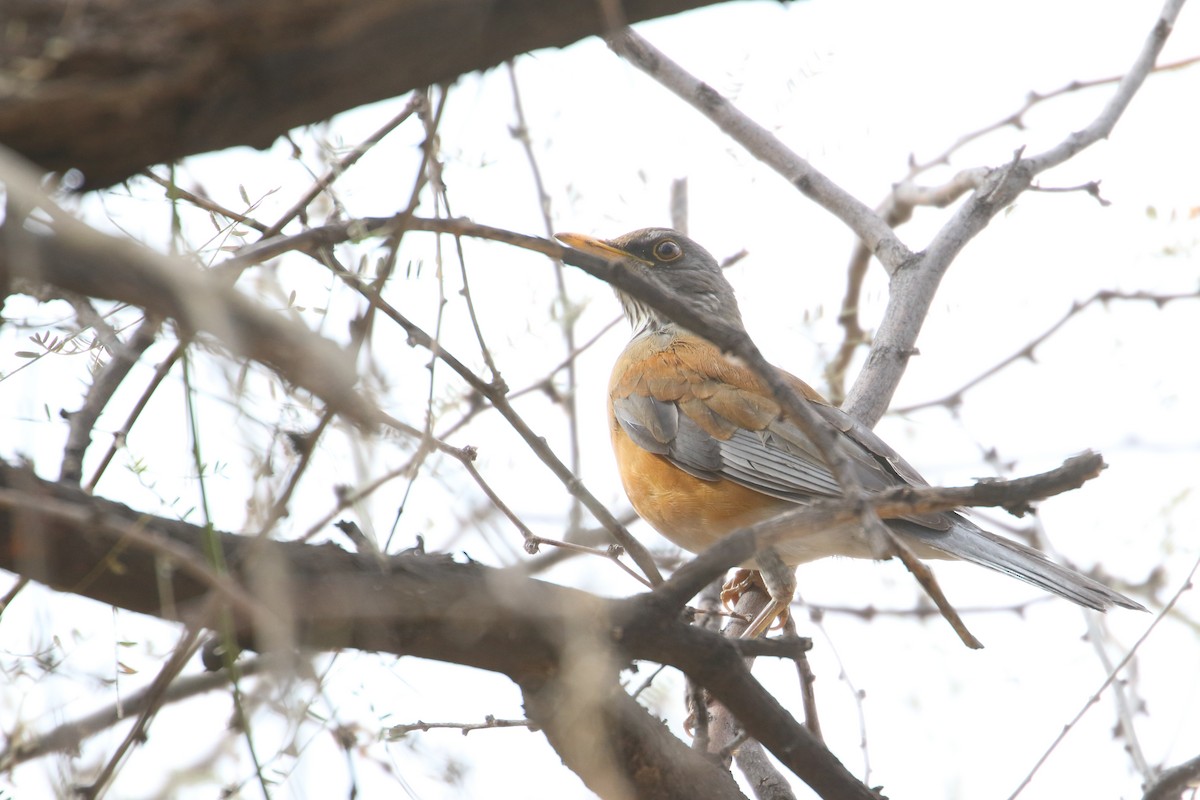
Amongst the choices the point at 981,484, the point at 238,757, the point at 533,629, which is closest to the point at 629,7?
the point at 981,484

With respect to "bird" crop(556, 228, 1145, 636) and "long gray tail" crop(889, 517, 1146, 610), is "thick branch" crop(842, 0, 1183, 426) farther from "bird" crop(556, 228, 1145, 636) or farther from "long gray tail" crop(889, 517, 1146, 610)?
"long gray tail" crop(889, 517, 1146, 610)

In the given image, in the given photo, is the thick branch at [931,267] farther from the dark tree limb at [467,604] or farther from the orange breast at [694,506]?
the dark tree limb at [467,604]

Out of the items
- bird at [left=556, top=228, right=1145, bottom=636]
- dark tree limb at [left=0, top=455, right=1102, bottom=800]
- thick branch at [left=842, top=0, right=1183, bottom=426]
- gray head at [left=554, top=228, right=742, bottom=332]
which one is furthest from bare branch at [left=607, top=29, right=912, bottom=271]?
dark tree limb at [left=0, top=455, right=1102, bottom=800]

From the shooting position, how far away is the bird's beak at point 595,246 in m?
5.81

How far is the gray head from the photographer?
6742 millimetres

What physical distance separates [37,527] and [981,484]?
1.76 m

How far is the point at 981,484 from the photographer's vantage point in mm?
2172

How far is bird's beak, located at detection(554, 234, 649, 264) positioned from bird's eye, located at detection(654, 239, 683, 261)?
0.10 meters

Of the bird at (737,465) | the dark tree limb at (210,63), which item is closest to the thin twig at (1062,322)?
the bird at (737,465)

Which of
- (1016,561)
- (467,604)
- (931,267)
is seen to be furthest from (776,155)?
(467,604)

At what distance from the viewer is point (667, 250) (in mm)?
6871

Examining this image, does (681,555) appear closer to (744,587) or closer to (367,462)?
(744,587)

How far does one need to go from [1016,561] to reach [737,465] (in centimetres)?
137

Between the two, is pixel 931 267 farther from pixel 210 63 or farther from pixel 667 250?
pixel 210 63
